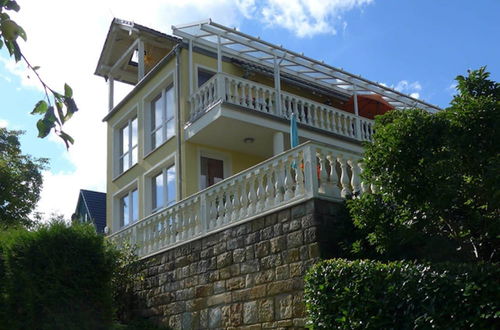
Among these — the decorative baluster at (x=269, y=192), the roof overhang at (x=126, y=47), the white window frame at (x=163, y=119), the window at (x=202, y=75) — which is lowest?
the decorative baluster at (x=269, y=192)

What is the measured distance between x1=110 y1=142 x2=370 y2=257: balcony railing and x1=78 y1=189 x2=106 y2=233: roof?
62.0ft

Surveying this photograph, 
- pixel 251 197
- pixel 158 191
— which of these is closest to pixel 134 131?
pixel 158 191

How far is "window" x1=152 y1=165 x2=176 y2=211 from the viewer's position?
19.2m

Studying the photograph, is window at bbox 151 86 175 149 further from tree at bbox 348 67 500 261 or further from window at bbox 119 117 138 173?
tree at bbox 348 67 500 261

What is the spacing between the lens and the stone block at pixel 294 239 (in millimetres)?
9734

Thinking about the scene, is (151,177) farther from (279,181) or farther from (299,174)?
(299,174)

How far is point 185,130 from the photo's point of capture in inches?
718

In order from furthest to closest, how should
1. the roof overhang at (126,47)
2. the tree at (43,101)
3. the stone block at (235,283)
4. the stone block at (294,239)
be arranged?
the roof overhang at (126,47) → the stone block at (235,283) → the stone block at (294,239) → the tree at (43,101)

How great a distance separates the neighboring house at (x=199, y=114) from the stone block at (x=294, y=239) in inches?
117

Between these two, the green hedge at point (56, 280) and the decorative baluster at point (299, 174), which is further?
the green hedge at point (56, 280)

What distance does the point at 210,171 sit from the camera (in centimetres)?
1880

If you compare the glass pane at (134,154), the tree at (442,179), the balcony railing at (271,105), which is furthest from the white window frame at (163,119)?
the tree at (442,179)

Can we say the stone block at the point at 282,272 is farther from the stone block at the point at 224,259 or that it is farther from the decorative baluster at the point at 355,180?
the decorative baluster at the point at 355,180

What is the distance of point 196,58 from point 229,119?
124 inches
